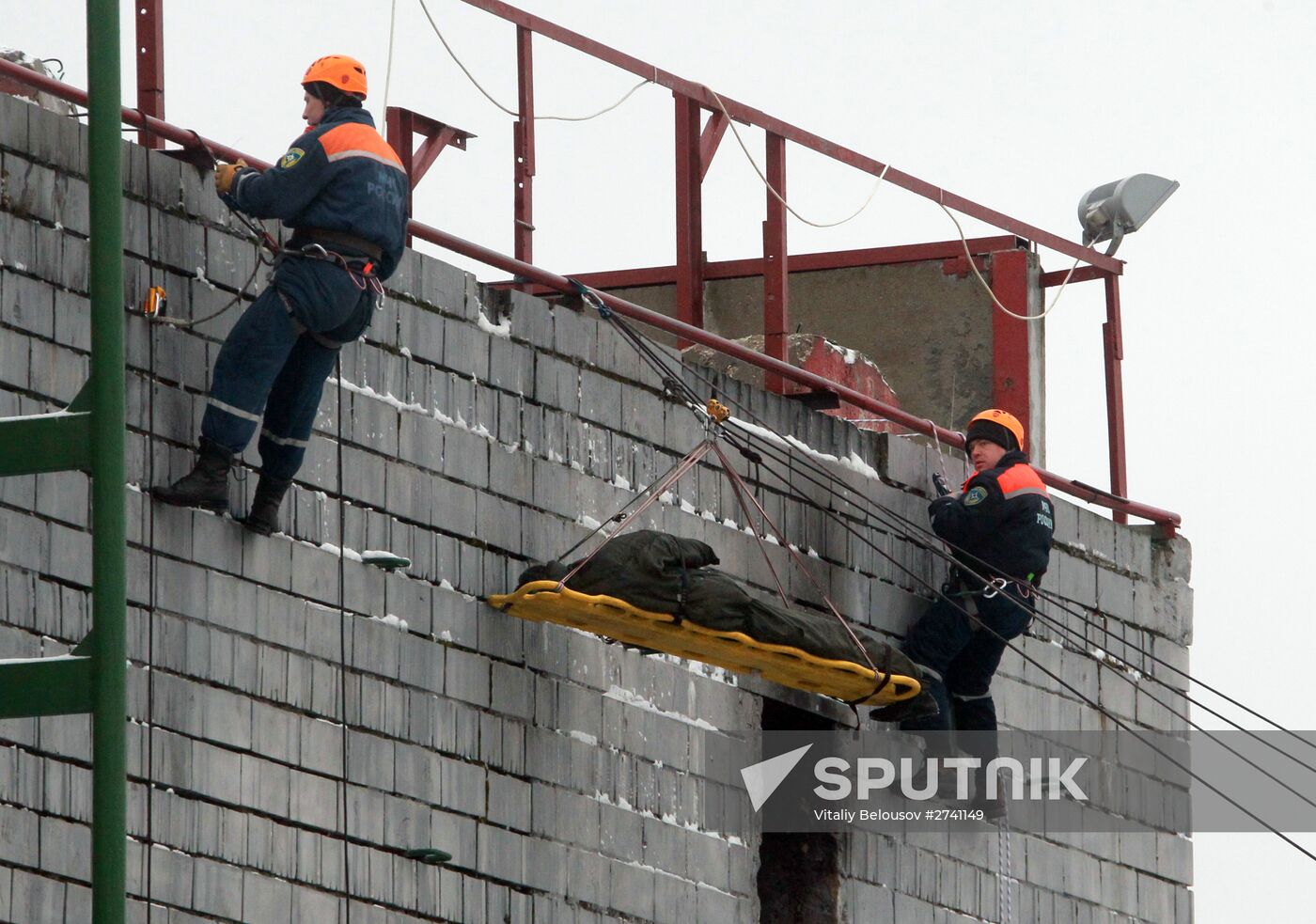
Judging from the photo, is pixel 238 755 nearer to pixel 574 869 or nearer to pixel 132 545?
pixel 132 545

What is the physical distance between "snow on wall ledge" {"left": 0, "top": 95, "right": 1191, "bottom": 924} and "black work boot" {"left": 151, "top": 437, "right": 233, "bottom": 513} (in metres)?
0.08

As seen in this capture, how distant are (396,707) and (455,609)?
0.57m

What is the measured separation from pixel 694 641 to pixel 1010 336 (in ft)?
19.8

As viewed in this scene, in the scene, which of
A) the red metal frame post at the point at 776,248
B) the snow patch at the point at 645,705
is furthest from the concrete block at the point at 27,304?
the red metal frame post at the point at 776,248

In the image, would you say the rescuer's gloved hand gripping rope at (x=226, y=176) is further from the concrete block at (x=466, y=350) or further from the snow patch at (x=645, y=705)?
the snow patch at (x=645, y=705)

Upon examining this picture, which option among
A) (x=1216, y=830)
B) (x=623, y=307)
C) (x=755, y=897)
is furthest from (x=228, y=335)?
(x=1216, y=830)

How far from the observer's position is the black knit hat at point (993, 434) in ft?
41.1

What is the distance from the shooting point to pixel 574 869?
10453 mm

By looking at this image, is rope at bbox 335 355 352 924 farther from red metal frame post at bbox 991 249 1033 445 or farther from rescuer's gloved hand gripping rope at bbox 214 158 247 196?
red metal frame post at bbox 991 249 1033 445

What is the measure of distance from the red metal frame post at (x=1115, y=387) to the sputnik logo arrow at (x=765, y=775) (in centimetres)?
387

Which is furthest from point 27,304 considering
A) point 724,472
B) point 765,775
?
point 765,775

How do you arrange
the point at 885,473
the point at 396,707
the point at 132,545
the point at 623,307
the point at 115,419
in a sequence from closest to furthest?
the point at 115,419
the point at 132,545
the point at 396,707
the point at 623,307
the point at 885,473

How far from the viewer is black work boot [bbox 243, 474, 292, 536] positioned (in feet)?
29.4

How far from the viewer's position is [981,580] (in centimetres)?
1205
